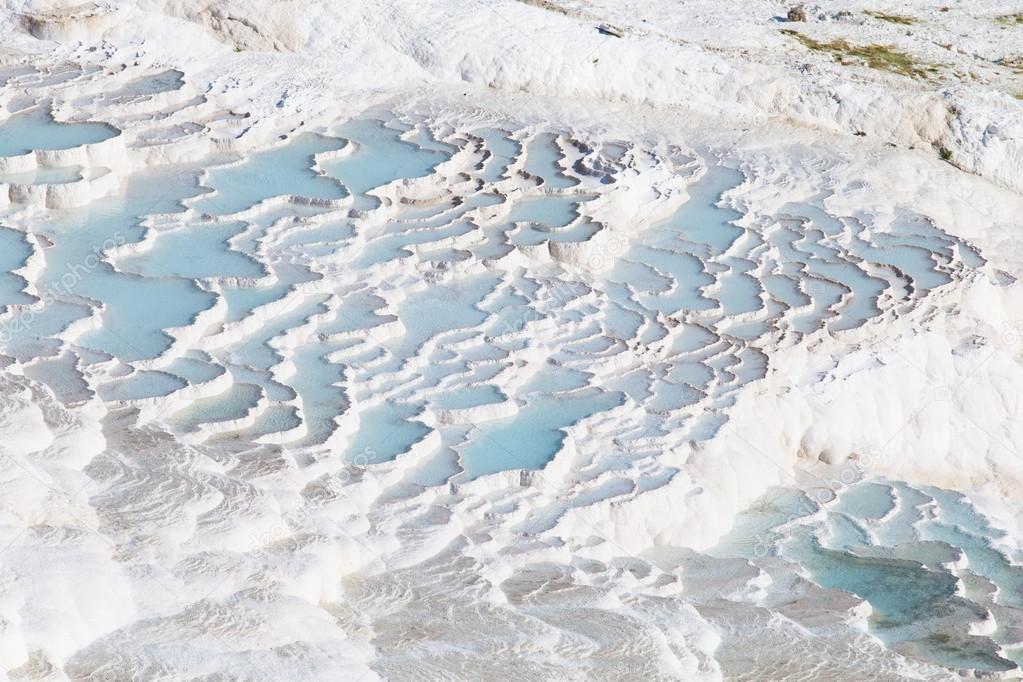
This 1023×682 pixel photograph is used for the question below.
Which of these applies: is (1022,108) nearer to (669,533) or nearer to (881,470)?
(881,470)

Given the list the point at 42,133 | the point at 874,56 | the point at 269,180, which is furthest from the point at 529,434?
the point at 874,56

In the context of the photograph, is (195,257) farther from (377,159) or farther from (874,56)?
(874,56)

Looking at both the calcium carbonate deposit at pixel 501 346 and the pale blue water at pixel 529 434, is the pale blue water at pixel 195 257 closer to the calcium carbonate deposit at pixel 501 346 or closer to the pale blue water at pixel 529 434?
the calcium carbonate deposit at pixel 501 346

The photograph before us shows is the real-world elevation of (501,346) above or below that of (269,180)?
below

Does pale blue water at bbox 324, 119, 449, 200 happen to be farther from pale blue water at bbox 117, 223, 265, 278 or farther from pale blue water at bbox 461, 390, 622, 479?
pale blue water at bbox 461, 390, 622, 479

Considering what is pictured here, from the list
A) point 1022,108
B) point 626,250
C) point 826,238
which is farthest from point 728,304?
point 1022,108

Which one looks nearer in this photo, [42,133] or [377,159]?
[42,133]
